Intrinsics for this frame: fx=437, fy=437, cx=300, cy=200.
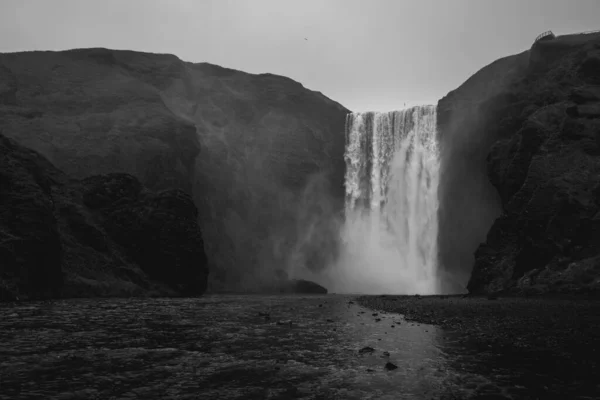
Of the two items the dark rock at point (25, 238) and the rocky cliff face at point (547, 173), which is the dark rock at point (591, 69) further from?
the dark rock at point (25, 238)

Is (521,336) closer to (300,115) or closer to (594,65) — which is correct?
(594,65)

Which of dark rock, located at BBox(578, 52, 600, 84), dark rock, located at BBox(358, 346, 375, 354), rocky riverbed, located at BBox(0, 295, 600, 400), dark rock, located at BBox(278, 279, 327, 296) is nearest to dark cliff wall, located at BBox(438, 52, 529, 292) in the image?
dark rock, located at BBox(578, 52, 600, 84)

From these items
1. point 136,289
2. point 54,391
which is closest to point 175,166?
point 136,289

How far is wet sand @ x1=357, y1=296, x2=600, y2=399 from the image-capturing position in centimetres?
995

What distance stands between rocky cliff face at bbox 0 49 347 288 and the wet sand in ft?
183

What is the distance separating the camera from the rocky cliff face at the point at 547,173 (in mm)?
38156

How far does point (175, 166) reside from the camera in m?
72.1

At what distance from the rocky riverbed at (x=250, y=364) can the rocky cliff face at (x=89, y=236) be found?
19.0 meters

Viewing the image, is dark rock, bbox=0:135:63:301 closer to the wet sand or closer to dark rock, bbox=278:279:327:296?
the wet sand

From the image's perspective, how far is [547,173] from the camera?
1815 inches

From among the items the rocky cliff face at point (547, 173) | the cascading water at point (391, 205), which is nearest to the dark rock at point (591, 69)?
the rocky cliff face at point (547, 173)

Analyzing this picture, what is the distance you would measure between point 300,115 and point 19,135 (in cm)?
5559

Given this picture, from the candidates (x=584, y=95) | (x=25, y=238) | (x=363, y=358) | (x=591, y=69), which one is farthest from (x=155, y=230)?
(x=591, y=69)

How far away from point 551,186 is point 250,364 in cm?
4027
